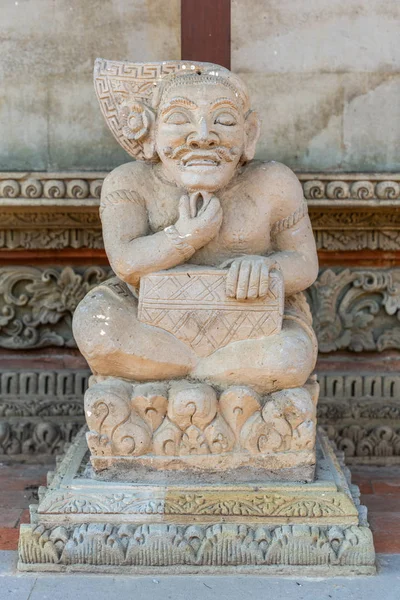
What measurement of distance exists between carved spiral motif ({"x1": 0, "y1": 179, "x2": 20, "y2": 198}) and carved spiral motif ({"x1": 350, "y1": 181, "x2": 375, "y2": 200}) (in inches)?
70.2

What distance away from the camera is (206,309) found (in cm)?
336

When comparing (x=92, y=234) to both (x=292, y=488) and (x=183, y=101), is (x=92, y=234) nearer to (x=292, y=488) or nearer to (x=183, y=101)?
(x=183, y=101)

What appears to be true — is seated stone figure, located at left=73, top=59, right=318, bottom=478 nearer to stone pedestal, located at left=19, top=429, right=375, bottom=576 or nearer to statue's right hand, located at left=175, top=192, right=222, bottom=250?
statue's right hand, located at left=175, top=192, right=222, bottom=250

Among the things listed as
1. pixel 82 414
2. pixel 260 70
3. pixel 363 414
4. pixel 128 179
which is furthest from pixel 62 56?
pixel 363 414

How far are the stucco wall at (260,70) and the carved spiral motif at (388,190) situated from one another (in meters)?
0.36

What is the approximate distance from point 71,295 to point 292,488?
207cm

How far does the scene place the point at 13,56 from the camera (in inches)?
188

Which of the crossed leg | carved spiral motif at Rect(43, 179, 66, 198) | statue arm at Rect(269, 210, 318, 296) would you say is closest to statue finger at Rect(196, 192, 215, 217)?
statue arm at Rect(269, 210, 318, 296)

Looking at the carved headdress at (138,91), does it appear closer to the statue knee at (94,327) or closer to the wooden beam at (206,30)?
the statue knee at (94,327)

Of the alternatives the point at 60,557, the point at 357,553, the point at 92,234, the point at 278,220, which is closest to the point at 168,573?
the point at 60,557

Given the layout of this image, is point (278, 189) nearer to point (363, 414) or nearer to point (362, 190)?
point (362, 190)

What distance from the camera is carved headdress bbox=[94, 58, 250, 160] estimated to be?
11.8ft

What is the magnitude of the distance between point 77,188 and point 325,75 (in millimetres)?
1573

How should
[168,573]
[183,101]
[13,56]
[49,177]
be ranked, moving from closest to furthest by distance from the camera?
[168,573]
[183,101]
[49,177]
[13,56]
